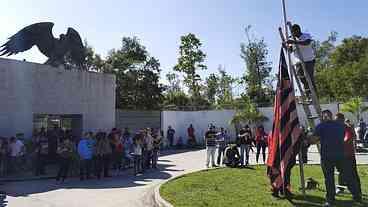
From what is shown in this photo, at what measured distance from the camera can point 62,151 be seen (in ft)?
50.7

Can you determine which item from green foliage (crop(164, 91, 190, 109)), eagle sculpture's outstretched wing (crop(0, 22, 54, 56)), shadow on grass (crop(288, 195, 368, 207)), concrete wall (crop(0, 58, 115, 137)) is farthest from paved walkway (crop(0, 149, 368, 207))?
green foliage (crop(164, 91, 190, 109))

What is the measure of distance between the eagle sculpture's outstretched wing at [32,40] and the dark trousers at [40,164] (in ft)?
14.9

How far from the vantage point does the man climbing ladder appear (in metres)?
9.77

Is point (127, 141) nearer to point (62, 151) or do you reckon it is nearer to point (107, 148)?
point (107, 148)

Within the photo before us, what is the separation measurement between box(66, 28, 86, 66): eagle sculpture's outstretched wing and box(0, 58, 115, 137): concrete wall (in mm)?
599

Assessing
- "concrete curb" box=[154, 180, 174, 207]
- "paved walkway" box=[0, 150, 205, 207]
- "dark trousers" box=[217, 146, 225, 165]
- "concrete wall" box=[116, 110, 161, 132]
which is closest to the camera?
"concrete curb" box=[154, 180, 174, 207]

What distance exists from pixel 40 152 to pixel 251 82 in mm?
37638

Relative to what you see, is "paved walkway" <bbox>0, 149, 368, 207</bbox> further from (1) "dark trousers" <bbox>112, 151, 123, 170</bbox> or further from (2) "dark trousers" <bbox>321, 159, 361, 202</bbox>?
(2) "dark trousers" <bbox>321, 159, 361, 202</bbox>

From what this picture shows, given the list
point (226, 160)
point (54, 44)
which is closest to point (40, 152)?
point (54, 44)

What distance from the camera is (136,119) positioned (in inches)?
1152

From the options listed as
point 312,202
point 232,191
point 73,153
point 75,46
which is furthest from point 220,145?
point 312,202

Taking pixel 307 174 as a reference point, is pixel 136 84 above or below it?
above

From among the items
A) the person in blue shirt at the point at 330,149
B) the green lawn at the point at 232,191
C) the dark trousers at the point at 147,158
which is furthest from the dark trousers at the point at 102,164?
the person in blue shirt at the point at 330,149

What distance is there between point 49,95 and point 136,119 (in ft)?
34.8
